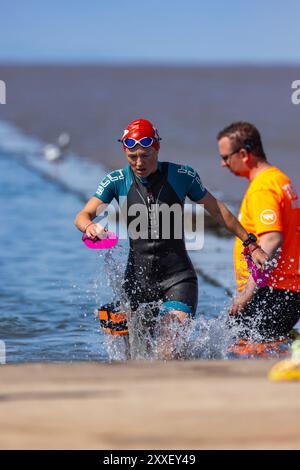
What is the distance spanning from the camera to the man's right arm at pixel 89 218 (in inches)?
325

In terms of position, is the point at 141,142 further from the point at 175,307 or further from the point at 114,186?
the point at 175,307

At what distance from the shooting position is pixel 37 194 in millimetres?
22953

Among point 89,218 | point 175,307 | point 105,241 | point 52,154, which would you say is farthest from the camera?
point 52,154

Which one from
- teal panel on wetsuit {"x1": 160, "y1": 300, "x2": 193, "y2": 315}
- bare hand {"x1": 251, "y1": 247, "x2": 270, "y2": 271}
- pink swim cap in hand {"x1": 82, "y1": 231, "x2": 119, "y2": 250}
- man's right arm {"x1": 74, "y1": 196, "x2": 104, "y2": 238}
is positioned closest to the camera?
pink swim cap in hand {"x1": 82, "y1": 231, "x2": 119, "y2": 250}

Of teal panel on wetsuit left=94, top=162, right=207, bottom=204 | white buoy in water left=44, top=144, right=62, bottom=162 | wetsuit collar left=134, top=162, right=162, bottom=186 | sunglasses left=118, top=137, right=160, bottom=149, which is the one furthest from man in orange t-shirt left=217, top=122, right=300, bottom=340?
white buoy in water left=44, top=144, right=62, bottom=162

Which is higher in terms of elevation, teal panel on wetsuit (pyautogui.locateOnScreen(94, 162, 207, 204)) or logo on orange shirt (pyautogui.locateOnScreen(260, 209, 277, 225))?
teal panel on wetsuit (pyautogui.locateOnScreen(94, 162, 207, 204))

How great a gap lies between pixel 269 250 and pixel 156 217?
80 centimetres

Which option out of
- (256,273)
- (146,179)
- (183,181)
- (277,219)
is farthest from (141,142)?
(256,273)

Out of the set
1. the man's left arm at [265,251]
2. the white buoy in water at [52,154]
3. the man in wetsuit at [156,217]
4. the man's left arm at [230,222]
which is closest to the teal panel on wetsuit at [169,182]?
the man in wetsuit at [156,217]

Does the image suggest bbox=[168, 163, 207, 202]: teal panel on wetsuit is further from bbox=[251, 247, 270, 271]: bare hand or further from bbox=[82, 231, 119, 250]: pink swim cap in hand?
bbox=[82, 231, 119, 250]: pink swim cap in hand

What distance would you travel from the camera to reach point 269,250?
8914 millimetres

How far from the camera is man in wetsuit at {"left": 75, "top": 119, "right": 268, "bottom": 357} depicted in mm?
8727

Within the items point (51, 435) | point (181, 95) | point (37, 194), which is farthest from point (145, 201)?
point (181, 95)

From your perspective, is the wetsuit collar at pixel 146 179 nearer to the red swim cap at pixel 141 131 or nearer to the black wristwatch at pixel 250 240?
the red swim cap at pixel 141 131
